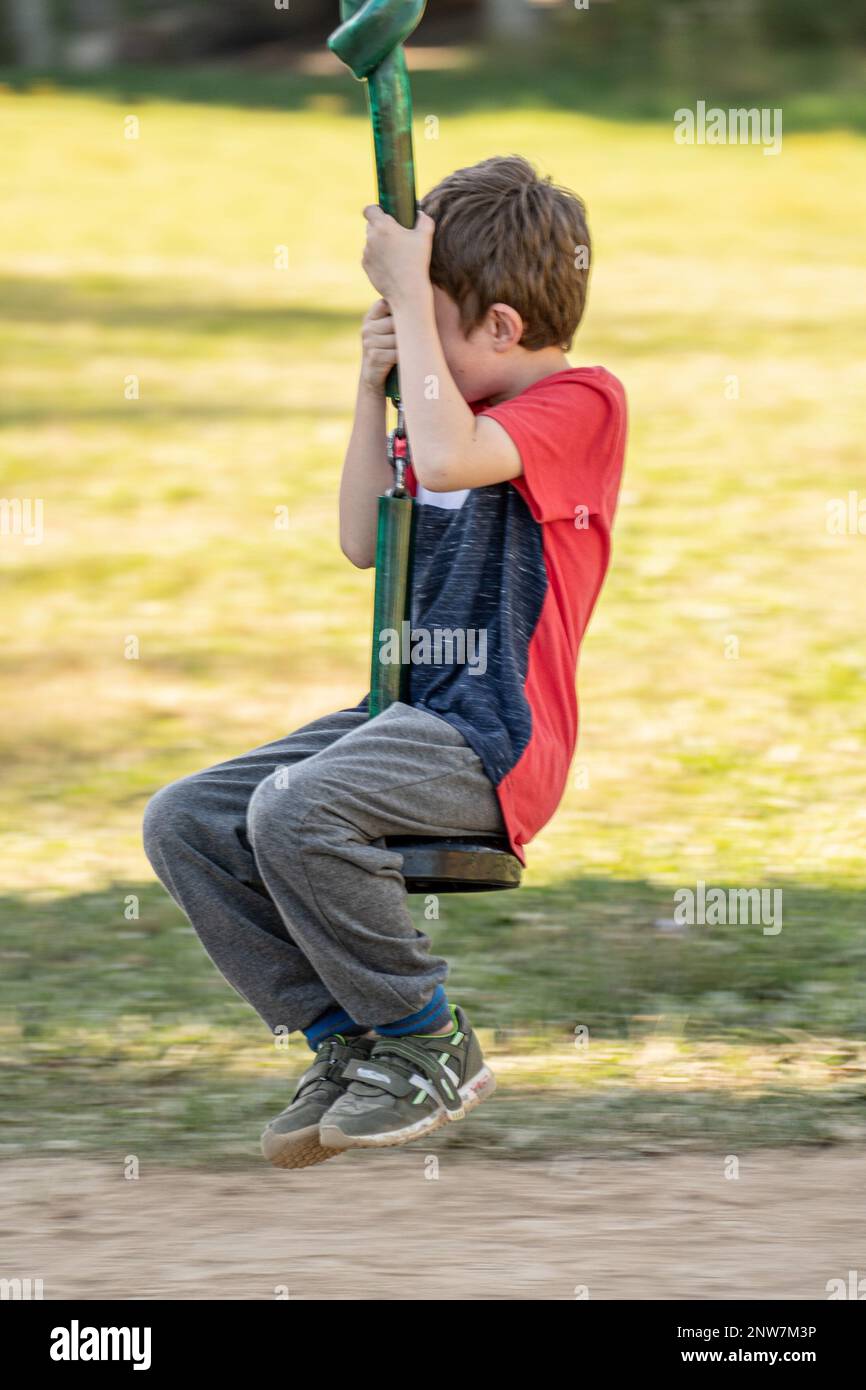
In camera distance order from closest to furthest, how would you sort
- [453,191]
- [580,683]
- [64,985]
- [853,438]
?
[453,191] → [64,985] → [580,683] → [853,438]

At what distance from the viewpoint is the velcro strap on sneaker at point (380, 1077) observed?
11.7ft

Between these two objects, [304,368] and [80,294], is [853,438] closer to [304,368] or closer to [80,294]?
[304,368]

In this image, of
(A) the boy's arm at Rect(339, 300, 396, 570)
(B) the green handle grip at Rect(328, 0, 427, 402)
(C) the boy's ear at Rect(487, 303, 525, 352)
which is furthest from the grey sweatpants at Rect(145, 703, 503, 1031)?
(B) the green handle grip at Rect(328, 0, 427, 402)

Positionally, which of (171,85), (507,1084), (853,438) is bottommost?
(507,1084)

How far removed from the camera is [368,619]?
34.2ft

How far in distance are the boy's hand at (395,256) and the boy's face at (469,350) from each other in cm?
9

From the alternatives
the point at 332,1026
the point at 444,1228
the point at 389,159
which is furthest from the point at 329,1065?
the point at 389,159

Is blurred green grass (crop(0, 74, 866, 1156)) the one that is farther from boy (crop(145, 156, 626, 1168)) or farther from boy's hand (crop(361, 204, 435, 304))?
boy's hand (crop(361, 204, 435, 304))

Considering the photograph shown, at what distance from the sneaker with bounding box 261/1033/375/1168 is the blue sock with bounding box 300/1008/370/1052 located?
0.01 m

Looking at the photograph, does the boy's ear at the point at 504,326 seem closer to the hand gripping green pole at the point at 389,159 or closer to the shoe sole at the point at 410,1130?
the hand gripping green pole at the point at 389,159

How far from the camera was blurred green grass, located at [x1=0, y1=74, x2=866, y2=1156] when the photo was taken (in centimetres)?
527

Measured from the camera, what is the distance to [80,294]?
18.6 metres

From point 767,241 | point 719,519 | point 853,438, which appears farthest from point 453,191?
point 767,241

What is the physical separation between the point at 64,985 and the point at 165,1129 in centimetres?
107
